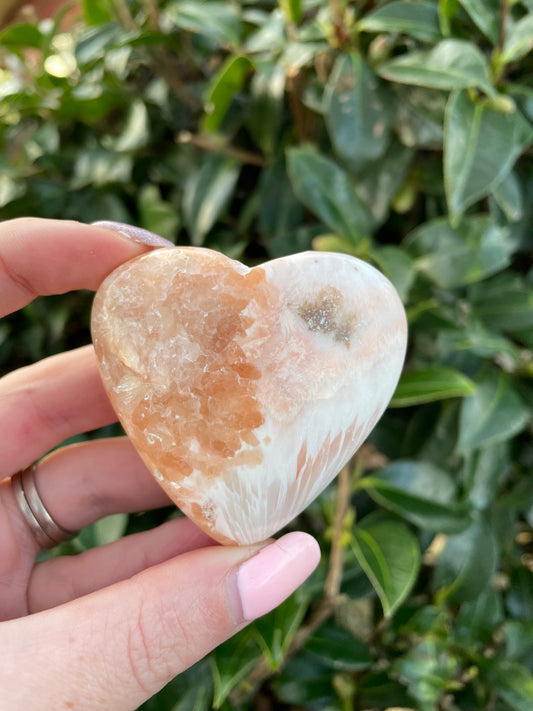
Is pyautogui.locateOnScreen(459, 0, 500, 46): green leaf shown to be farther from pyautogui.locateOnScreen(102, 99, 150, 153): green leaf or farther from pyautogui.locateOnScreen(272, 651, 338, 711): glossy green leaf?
pyautogui.locateOnScreen(272, 651, 338, 711): glossy green leaf

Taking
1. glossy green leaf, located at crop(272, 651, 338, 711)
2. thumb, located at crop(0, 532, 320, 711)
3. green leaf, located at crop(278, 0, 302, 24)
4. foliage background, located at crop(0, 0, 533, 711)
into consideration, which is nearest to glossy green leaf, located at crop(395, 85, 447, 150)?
foliage background, located at crop(0, 0, 533, 711)

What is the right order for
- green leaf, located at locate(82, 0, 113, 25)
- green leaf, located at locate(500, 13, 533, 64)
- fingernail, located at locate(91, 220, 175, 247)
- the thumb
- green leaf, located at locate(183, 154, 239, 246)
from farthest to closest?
green leaf, located at locate(82, 0, 113, 25)
green leaf, located at locate(183, 154, 239, 246)
green leaf, located at locate(500, 13, 533, 64)
fingernail, located at locate(91, 220, 175, 247)
the thumb

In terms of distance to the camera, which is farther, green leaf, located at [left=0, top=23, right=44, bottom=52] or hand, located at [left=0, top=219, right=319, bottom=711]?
green leaf, located at [left=0, top=23, right=44, bottom=52]

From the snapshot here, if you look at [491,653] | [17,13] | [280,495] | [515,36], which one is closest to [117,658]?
[280,495]

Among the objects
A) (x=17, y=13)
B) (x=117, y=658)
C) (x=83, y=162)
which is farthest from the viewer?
(x=17, y=13)

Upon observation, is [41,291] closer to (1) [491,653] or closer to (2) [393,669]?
(2) [393,669]

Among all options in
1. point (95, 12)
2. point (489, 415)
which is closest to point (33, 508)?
point (489, 415)

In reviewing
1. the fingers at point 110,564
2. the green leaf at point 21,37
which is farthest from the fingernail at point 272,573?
the green leaf at point 21,37
